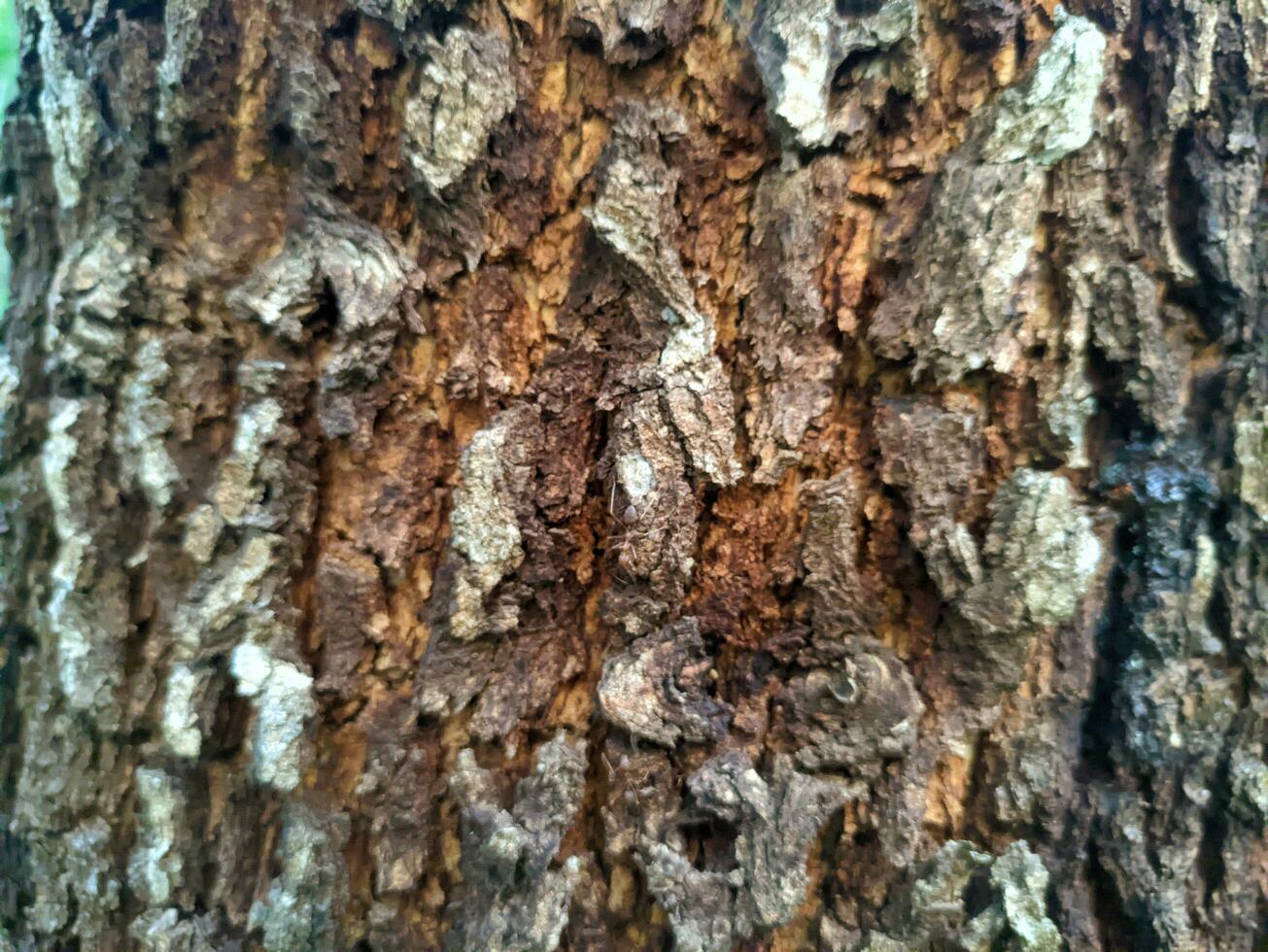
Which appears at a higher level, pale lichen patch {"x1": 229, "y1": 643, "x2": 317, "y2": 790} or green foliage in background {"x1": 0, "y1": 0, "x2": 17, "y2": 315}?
green foliage in background {"x1": 0, "y1": 0, "x2": 17, "y2": 315}

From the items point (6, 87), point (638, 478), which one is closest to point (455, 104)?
point (638, 478)

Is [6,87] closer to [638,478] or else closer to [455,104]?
[455,104]

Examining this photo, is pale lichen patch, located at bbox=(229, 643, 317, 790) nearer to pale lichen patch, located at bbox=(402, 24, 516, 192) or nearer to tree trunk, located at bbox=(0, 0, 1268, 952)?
tree trunk, located at bbox=(0, 0, 1268, 952)

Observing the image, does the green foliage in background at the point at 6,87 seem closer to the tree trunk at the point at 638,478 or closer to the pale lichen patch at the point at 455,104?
the tree trunk at the point at 638,478

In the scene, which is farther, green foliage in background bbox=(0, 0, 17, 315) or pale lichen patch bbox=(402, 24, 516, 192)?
green foliage in background bbox=(0, 0, 17, 315)

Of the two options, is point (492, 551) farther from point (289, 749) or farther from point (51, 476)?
point (51, 476)

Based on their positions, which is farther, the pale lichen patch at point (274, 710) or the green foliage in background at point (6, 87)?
the green foliage in background at point (6, 87)

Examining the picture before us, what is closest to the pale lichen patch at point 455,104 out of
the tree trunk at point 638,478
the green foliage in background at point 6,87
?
the tree trunk at point 638,478

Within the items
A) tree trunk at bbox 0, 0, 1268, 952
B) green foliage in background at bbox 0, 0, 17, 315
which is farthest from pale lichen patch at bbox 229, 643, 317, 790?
green foliage in background at bbox 0, 0, 17, 315

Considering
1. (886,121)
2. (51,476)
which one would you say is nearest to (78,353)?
(51,476)

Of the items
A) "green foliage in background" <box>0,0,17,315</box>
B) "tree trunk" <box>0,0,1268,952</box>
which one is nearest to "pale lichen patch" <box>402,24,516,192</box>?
"tree trunk" <box>0,0,1268,952</box>
